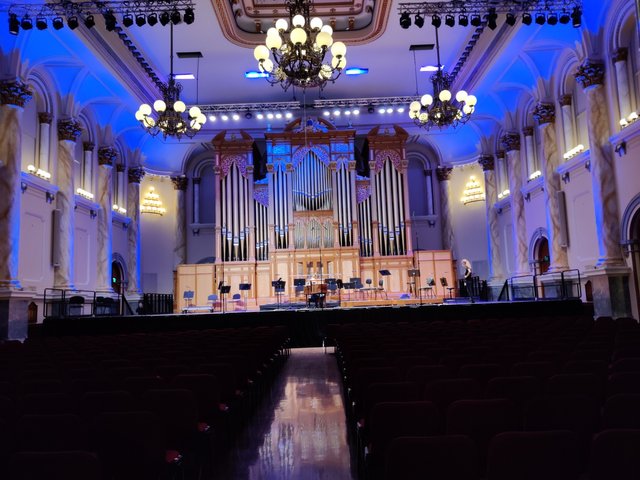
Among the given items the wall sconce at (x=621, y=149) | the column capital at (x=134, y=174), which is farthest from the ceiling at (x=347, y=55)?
the wall sconce at (x=621, y=149)

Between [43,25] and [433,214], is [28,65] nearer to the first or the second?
[43,25]

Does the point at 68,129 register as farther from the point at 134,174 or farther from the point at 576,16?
the point at 576,16

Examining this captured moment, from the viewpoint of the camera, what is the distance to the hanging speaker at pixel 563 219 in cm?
1310

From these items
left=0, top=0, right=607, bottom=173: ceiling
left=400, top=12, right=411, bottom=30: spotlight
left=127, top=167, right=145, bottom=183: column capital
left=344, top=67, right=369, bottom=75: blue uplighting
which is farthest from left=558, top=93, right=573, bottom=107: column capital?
left=127, top=167, right=145, bottom=183: column capital

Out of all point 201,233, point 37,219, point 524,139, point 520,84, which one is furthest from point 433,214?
point 37,219

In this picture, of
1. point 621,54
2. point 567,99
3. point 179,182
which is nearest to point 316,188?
point 179,182

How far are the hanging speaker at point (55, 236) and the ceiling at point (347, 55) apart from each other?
10.7 feet

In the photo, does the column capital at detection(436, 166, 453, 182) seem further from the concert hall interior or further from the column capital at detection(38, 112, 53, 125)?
the column capital at detection(38, 112, 53, 125)

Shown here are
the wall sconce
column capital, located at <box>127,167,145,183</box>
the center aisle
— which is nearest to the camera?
the center aisle

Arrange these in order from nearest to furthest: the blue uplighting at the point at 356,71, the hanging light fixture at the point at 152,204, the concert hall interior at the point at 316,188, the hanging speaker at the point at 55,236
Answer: the concert hall interior at the point at 316,188 → the hanging speaker at the point at 55,236 → the blue uplighting at the point at 356,71 → the hanging light fixture at the point at 152,204

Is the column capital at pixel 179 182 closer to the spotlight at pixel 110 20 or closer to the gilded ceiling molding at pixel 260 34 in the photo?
the gilded ceiling molding at pixel 260 34

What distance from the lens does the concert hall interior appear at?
647cm

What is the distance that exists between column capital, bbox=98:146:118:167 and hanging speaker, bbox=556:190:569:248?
41.2ft

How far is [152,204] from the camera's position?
62.3ft
